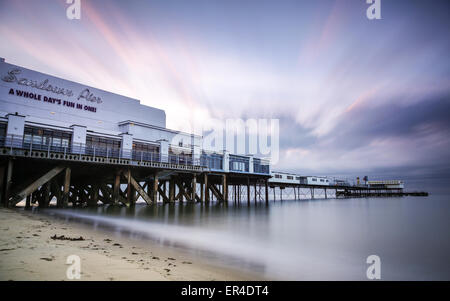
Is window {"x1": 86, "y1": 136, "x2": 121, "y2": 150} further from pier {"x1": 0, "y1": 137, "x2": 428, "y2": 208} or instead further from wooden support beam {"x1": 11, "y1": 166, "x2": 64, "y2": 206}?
wooden support beam {"x1": 11, "y1": 166, "x2": 64, "y2": 206}

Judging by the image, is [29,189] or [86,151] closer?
[29,189]

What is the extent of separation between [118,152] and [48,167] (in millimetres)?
6961

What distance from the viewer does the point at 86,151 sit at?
2553cm

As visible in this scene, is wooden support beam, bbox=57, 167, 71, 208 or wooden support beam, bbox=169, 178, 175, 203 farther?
wooden support beam, bbox=169, 178, 175, 203

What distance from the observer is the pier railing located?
67.4 ft

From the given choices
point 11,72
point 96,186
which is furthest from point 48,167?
point 11,72

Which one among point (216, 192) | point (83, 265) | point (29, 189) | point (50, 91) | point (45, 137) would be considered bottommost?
point (83, 265)

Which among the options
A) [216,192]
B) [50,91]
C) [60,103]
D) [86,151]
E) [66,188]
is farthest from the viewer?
[216,192]

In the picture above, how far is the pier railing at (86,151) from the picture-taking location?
20.5 meters

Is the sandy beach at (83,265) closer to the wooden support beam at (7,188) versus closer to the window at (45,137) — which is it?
the wooden support beam at (7,188)

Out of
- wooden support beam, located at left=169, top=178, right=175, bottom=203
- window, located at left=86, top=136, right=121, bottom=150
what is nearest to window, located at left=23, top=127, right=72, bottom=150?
window, located at left=86, top=136, right=121, bottom=150

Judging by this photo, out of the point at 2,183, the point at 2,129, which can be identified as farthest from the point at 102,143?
the point at 2,183

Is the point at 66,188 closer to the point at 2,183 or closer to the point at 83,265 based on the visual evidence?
the point at 2,183
